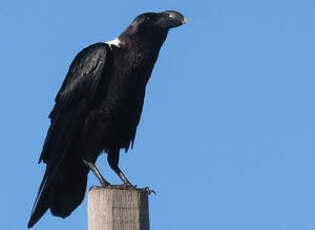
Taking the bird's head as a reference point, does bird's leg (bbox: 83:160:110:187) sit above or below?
below

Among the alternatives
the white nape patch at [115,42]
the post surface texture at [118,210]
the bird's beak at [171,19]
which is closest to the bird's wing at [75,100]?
the white nape patch at [115,42]

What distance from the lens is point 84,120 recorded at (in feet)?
17.6

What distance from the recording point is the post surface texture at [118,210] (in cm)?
→ 341

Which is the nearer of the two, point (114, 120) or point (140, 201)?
point (140, 201)

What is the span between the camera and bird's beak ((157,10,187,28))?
5.62 meters

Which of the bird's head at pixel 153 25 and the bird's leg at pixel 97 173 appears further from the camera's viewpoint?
the bird's head at pixel 153 25

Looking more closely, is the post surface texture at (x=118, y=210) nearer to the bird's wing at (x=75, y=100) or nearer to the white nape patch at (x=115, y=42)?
the bird's wing at (x=75, y=100)

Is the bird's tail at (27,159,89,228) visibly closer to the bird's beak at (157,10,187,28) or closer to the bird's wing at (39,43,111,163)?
the bird's wing at (39,43,111,163)

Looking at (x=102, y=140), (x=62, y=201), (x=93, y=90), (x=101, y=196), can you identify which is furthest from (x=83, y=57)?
(x=101, y=196)

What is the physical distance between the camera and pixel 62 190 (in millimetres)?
5117

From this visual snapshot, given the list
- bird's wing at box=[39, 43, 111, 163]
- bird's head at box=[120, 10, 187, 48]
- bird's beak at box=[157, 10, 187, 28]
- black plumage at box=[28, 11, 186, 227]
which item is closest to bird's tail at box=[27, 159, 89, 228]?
black plumage at box=[28, 11, 186, 227]

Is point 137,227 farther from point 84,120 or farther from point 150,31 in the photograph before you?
point 150,31

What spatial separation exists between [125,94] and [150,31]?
692mm

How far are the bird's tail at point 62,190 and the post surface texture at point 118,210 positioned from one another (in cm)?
124
